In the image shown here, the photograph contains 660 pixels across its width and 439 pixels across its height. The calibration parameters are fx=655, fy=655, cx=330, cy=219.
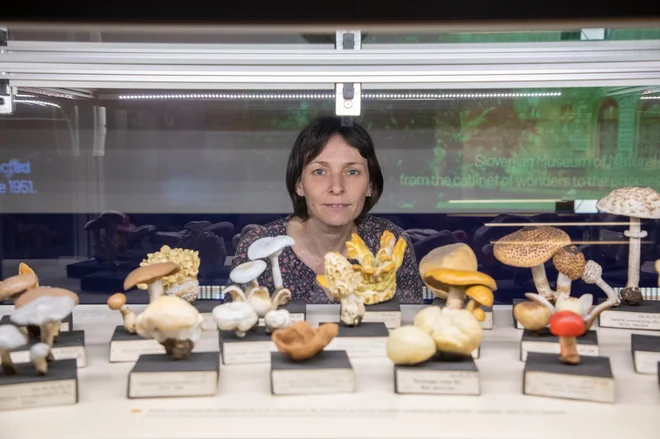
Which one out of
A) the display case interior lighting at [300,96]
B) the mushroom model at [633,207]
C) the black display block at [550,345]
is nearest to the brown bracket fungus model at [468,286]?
the black display block at [550,345]

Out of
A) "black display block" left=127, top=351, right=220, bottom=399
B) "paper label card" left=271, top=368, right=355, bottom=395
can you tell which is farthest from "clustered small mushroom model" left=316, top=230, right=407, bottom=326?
"black display block" left=127, top=351, right=220, bottom=399

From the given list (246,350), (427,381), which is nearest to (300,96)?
(246,350)

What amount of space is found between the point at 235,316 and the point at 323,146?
104cm

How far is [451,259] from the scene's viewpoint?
182 cm

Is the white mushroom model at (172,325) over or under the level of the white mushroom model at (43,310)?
under

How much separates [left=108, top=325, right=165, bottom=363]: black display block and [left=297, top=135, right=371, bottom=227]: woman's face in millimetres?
985

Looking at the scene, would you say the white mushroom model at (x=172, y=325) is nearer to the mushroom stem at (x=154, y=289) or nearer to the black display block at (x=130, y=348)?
the black display block at (x=130, y=348)

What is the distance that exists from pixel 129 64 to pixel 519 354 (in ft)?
4.22

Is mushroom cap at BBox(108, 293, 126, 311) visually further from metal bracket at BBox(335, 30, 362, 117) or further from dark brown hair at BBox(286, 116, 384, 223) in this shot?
dark brown hair at BBox(286, 116, 384, 223)

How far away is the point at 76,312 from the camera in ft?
6.28

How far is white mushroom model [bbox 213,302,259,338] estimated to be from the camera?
4.60ft

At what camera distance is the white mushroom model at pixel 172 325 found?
1.25m

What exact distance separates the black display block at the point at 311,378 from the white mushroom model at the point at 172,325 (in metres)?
0.18

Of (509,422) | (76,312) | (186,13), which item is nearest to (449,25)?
(186,13)
